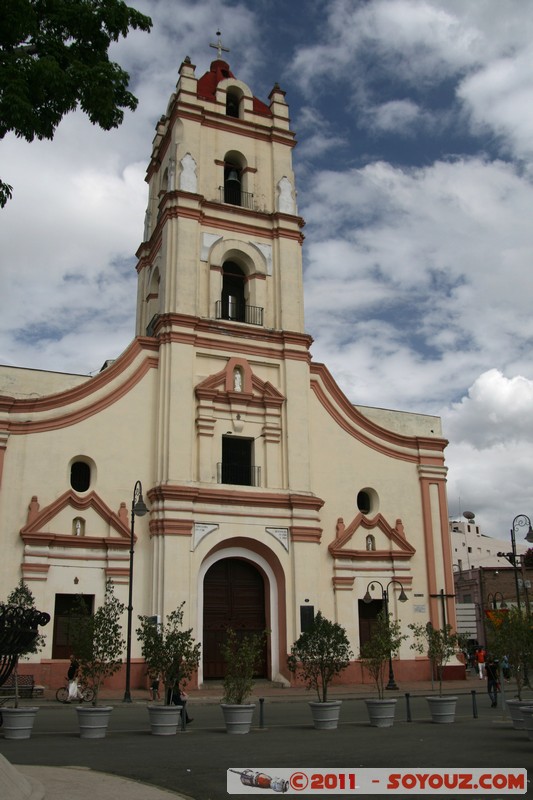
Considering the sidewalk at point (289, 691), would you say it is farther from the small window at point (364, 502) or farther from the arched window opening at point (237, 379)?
the arched window opening at point (237, 379)

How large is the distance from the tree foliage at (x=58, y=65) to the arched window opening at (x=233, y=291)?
19937 millimetres

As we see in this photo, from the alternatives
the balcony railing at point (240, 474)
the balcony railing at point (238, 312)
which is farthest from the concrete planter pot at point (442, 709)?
the balcony railing at point (238, 312)

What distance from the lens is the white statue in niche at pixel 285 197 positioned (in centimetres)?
3403

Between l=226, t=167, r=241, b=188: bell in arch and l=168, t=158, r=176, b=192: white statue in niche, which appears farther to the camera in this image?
l=226, t=167, r=241, b=188: bell in arch

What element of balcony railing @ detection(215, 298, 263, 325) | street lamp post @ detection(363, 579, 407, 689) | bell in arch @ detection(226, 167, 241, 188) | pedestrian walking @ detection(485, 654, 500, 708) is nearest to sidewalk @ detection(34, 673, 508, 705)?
street lamp post @ detection(363, 579, 407, 689)

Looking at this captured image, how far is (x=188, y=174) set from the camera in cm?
3219

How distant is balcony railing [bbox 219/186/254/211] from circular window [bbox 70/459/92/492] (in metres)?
12.9

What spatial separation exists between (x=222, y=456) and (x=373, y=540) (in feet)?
22.9

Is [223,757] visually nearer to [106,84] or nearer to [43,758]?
[43,758]

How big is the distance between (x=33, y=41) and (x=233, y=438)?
64.3 feet

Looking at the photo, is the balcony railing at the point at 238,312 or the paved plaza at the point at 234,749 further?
the balcony railing at the point at 238,312

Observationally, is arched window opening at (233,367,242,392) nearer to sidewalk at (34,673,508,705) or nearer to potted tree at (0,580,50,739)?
sidewalk at (34,673,508,705)

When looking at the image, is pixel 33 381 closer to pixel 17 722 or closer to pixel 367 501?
pixel 367 501

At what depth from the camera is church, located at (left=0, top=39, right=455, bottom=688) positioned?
26562 millimetres
